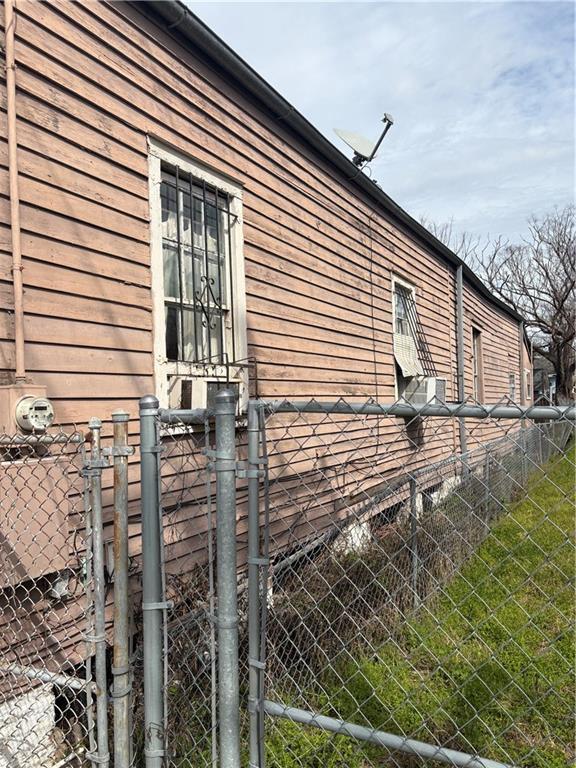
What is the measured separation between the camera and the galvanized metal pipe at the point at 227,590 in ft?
5.36

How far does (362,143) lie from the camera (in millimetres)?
7422

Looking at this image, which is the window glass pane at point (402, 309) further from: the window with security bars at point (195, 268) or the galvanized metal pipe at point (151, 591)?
the galvanized metal pipe at point (151, 591)

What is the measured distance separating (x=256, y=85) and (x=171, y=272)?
2015 mm

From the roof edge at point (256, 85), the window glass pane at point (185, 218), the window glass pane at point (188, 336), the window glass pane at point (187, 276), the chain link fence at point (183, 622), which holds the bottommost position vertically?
the chain link fence at point (183, 622)

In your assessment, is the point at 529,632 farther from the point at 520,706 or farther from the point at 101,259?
the point at 101,259

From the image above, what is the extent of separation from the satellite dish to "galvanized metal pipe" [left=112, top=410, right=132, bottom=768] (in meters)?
6.49

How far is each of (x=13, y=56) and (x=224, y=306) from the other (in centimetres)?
227

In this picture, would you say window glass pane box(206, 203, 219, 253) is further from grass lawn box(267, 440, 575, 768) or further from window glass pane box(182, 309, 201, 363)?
grass lawn box(267, 440, 575, 768)

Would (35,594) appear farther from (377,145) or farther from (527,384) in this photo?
(527,384)

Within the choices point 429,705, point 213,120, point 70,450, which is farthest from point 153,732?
point 213,120

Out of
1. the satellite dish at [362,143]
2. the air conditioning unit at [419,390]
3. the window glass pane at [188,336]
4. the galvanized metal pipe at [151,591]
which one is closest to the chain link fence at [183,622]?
the galvanized metal pipe at [151,591]

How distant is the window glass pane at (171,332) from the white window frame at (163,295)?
0.13m

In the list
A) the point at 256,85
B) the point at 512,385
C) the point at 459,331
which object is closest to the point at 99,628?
the point at 256,85

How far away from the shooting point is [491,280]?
101 feet
